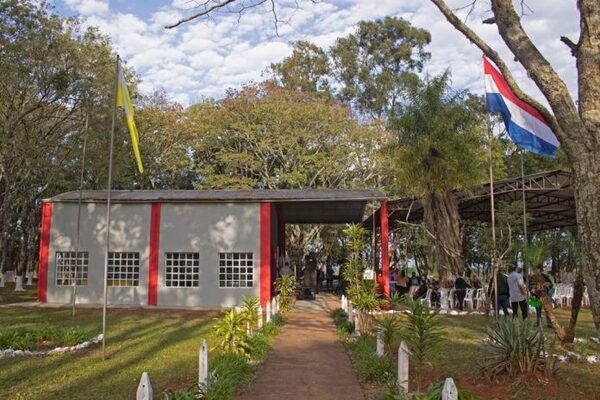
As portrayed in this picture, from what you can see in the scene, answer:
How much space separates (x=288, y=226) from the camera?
36938 mm

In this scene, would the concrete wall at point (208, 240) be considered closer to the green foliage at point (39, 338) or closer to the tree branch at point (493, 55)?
the green foliage at point (39, 338)

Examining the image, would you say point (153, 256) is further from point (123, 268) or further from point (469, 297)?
point (469, 297)

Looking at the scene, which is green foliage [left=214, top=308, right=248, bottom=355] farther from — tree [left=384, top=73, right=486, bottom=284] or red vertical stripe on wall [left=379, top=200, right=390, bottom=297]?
tree [left=384, top=73, right=486, bottom=284]

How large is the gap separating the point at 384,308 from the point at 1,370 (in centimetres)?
1241

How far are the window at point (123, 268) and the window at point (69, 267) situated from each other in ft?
3.23

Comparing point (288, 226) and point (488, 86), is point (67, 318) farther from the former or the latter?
point (288, 226)

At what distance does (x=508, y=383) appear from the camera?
289 inches

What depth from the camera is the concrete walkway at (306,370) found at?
7421 millimetres

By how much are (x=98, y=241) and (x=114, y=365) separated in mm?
12636

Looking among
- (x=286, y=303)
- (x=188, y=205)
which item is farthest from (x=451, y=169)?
(x=188, y=205)

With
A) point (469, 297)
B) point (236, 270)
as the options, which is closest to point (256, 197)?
point (236, 270)

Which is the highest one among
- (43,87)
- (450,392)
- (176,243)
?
(43,87)

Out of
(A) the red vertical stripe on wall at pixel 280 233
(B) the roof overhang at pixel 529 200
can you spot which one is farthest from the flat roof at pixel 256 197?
(B) the roof overhang at pixel 529 200

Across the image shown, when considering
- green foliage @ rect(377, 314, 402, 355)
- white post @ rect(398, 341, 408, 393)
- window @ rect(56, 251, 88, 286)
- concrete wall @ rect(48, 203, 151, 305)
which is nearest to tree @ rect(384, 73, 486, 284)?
concrete wall @ rect(48, 203, 151, 305)
